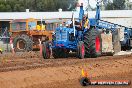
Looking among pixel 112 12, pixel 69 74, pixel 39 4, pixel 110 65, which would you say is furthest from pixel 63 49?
pixel 39 4

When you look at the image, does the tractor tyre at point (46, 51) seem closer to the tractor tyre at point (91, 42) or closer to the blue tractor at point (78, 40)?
the blue tractor at point (78, 40)

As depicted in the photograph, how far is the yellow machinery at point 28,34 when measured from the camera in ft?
101

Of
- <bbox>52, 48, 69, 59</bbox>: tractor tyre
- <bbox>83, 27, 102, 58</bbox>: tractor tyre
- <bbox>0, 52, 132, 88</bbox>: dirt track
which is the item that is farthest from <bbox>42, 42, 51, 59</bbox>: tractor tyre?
<bbox>0, 52, 132, 88</bbox>: dirt track

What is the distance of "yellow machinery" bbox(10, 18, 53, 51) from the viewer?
30.9 m

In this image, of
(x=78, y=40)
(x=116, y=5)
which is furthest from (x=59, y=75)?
(x=116, y=5)

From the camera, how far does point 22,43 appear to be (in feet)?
103

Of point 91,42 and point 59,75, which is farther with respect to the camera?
point 91,42

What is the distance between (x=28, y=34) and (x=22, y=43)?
97cm

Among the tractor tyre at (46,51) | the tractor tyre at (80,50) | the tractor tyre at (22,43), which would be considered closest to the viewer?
the tractor tyre at (80,50)

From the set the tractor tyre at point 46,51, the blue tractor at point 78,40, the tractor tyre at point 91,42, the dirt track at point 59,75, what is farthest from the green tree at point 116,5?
the dirt track at point 59,75

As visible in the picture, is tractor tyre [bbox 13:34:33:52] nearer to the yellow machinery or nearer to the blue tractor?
the yellow machinery

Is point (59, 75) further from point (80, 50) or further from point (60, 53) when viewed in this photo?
point (60, 53)

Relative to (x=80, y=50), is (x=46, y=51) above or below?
below

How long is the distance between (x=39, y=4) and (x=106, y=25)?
6830 cm
